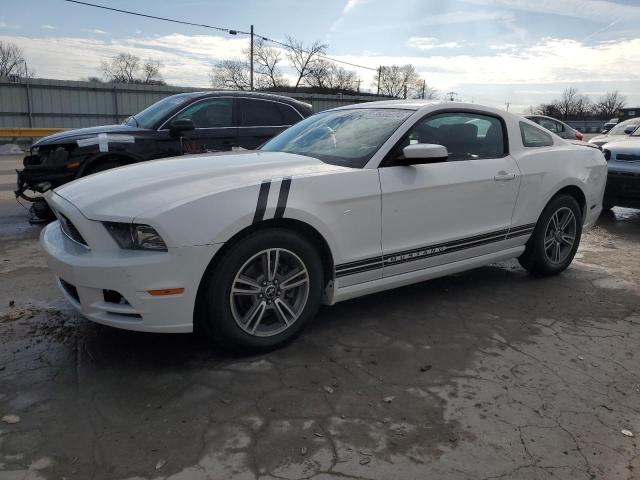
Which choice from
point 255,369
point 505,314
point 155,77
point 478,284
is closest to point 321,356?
point 255,369

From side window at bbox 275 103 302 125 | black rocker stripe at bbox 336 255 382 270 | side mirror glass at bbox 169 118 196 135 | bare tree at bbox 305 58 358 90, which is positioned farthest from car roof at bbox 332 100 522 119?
bare tree at bbox 305 58 358 90

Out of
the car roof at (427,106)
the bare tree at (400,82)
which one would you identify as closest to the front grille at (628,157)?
the car roof at (427,106)

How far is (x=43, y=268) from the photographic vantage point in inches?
202

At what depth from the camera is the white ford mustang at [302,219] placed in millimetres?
2926

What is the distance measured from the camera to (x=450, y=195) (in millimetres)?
3988

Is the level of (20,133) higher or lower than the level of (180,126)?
lower

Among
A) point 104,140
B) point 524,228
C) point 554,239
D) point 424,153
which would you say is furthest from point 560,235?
point 104,140

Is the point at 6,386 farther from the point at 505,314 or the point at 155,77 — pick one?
the point at 155,77

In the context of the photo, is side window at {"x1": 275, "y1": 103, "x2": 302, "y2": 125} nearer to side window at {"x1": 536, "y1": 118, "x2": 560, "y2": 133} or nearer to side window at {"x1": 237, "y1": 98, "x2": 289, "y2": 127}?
side window at {"x1": 237, "y1": 98, "x2": 289, "y2": 127}

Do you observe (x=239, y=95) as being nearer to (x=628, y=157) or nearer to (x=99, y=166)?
(x=99, y=166)

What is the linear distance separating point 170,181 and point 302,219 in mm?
838

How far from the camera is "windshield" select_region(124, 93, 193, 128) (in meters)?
7.40

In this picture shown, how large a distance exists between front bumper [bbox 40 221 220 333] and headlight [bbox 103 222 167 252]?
0.15ft

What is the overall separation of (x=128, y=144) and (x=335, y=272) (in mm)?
4581
